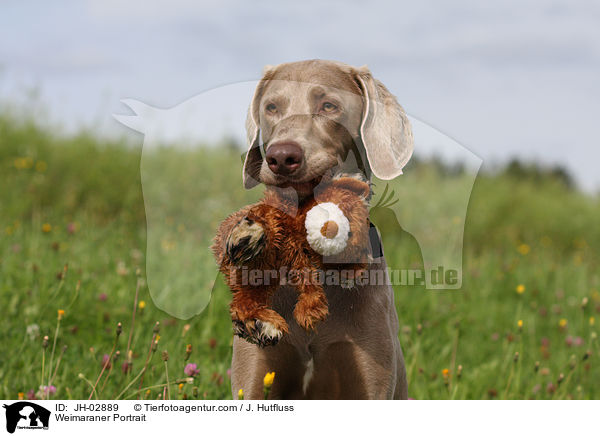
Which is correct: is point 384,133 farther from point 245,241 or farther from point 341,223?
point 245,241

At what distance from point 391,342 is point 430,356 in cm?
204

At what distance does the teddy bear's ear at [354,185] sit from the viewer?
6.16ft

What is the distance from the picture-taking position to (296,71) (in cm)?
230

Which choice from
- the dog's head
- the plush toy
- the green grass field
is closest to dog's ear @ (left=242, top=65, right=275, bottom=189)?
the dog's head

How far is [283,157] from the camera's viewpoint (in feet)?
6.35

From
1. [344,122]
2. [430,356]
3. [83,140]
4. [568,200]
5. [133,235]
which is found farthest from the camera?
[568,200]

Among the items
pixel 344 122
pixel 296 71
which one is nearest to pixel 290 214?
pixel 344 122

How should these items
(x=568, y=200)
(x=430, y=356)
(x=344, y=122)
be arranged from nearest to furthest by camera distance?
(x=344, y=122)
(x=430, y=356)
(x=568, y=200)

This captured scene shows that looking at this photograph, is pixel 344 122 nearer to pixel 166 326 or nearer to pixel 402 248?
pixel 402 248

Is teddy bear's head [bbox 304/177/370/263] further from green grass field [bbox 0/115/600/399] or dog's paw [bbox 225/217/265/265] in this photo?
green grass field [bbox 0/115/600/399]
